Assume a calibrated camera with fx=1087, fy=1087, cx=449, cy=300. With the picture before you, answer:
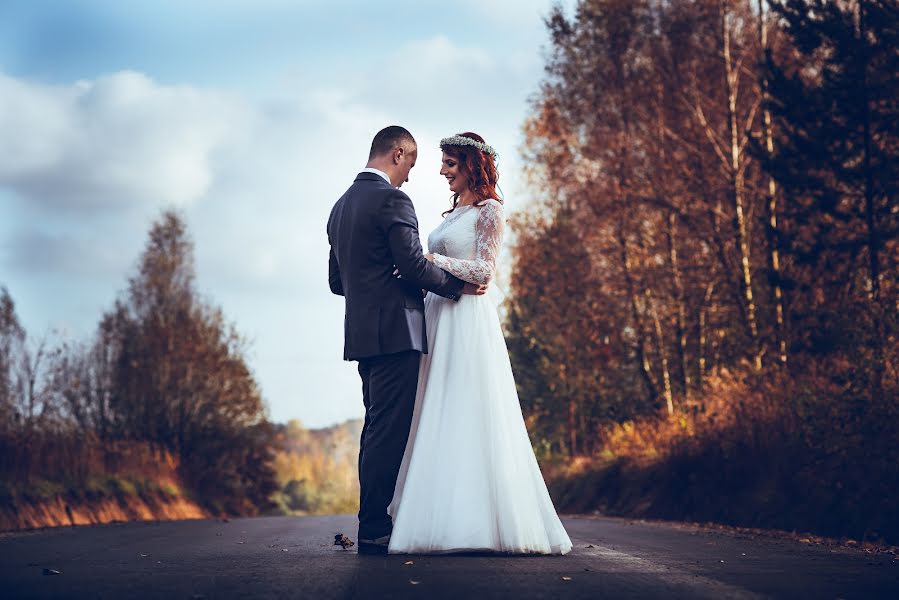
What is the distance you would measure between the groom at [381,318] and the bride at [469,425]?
19cm

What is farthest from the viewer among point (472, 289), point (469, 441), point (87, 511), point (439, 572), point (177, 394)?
point (177, 394)

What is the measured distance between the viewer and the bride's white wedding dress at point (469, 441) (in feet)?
22.3

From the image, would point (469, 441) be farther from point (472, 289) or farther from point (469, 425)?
point (472, 289)

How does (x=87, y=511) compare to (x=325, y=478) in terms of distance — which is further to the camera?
(x=325, y=478)

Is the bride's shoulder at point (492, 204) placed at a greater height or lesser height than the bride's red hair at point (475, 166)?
lesser

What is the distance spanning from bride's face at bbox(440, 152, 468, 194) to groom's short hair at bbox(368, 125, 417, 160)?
16.0 inches

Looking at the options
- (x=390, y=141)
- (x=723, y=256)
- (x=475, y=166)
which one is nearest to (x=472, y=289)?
(x=475, y=166)

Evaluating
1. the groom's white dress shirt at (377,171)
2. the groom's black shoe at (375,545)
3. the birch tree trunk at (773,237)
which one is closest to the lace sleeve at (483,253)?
the groom's white dress shirt at (377,171)

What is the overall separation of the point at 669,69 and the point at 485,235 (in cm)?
1800

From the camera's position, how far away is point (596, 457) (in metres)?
24.9

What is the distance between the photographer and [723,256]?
22719mm

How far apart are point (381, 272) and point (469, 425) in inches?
45.9

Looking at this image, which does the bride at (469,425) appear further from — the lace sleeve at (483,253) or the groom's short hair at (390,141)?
the groom's short hair at (390,141)

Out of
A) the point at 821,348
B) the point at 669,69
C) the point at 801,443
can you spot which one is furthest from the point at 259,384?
the point at 801,443
